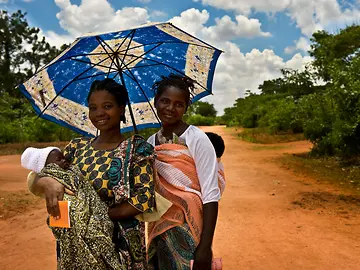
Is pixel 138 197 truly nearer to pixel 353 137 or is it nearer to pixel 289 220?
pixel 289 220

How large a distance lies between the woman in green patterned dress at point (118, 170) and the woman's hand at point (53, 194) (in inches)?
0.9

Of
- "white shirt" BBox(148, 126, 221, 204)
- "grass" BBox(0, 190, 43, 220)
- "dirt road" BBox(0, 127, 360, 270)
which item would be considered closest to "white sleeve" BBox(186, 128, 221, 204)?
"white shirt" BBox(148, 126, 221, 204)

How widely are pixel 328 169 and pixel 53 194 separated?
9.64 meters

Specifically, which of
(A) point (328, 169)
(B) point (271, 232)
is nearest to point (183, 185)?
(B) point (271, 232)

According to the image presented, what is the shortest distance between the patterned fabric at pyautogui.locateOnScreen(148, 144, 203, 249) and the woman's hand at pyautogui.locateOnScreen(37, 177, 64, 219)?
20.2 inches

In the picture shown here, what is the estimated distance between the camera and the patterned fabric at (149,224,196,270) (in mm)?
1830

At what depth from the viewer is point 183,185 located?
1.79 meters

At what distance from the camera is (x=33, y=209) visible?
661 cm

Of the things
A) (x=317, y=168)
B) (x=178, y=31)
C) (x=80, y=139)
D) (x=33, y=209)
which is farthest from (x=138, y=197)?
(x=317, y=168)

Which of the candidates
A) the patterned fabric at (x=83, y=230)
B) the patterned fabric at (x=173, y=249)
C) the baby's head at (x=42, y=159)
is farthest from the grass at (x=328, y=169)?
the baby's head at (x=42, y=159)

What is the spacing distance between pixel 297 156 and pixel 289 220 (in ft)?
27.0

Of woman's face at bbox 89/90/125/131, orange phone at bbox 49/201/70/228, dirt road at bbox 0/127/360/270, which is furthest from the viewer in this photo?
dirt road at bbox 0/127/360/270

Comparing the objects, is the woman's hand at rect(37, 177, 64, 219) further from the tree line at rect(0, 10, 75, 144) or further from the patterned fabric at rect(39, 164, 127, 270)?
the tree line at rect(0, 10, 75, 144)

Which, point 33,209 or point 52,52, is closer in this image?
point 33,209
